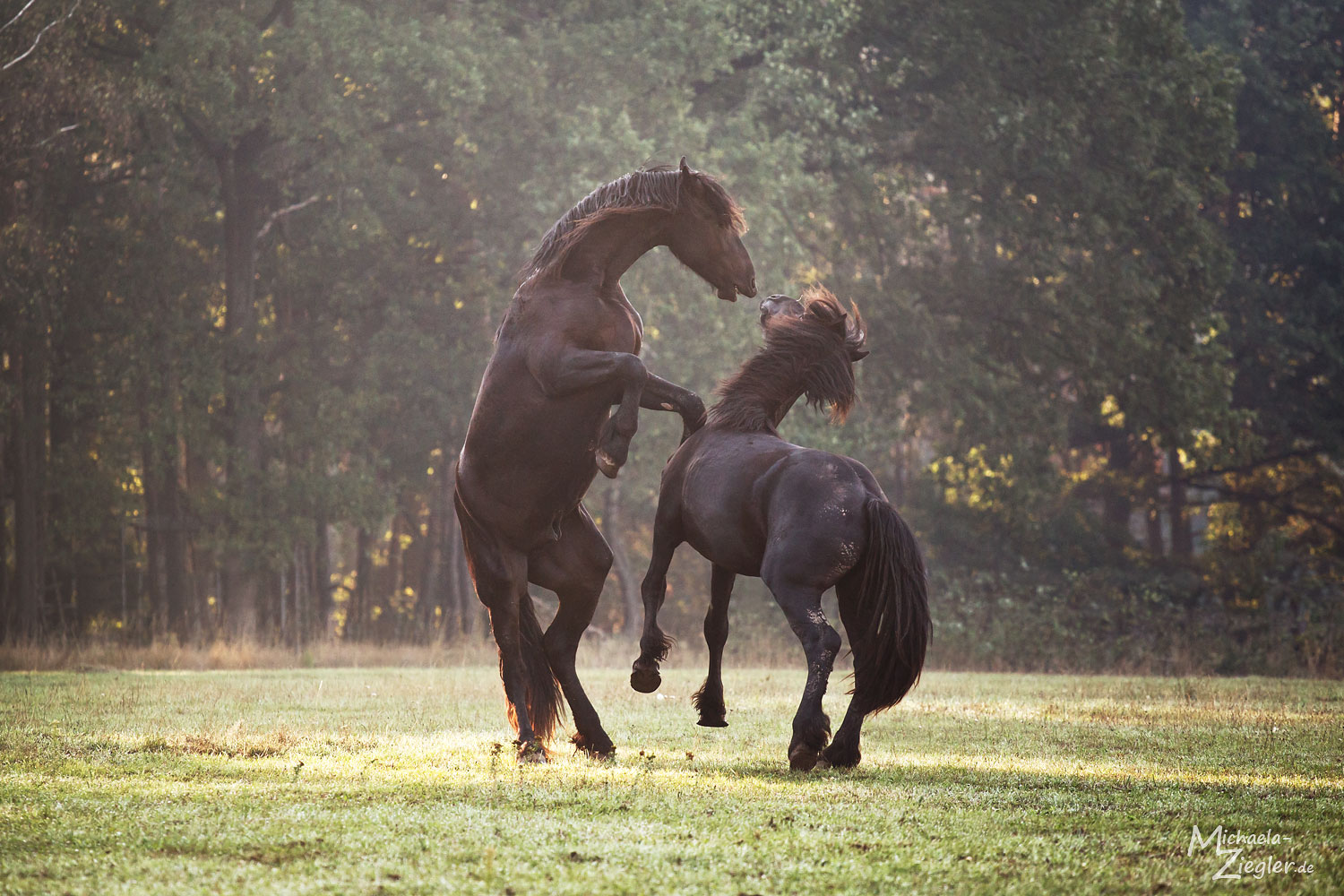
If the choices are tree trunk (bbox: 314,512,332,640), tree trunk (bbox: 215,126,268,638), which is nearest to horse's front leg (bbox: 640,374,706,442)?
tree trunk (bbox: 215,126,268,638)

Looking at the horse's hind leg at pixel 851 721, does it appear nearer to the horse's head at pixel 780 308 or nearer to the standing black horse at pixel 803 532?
the standing black horse at pixel 803 532

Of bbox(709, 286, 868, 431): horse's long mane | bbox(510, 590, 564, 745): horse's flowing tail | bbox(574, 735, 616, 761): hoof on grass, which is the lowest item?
bbox(574, 735, 616, 761): hoof on grass

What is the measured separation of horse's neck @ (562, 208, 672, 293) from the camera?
768cm

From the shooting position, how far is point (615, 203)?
25.2 ft

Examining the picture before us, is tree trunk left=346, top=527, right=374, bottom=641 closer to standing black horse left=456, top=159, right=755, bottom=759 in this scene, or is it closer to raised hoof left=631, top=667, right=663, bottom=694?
standing black horse left=456, top=159, right=755, bottom=759

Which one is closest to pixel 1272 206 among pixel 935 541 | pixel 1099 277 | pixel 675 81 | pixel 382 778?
pixel 1099 277

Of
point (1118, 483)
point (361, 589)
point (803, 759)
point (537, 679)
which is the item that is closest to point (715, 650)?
point (537, 679)

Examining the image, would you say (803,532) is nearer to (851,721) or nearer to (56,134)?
(851,721)

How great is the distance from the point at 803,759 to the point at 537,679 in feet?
6.28

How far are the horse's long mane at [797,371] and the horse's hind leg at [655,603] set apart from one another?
0.66 m

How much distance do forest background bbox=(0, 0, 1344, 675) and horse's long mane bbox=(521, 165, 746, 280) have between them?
46.5ft

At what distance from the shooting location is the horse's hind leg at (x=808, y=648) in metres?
6.43

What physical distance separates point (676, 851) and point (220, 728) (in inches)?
190

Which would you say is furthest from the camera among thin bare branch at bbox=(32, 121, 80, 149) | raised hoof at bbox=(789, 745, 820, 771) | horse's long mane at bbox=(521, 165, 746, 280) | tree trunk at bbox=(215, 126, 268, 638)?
tree trunk at bbox=(215, 126, 268, 638)
